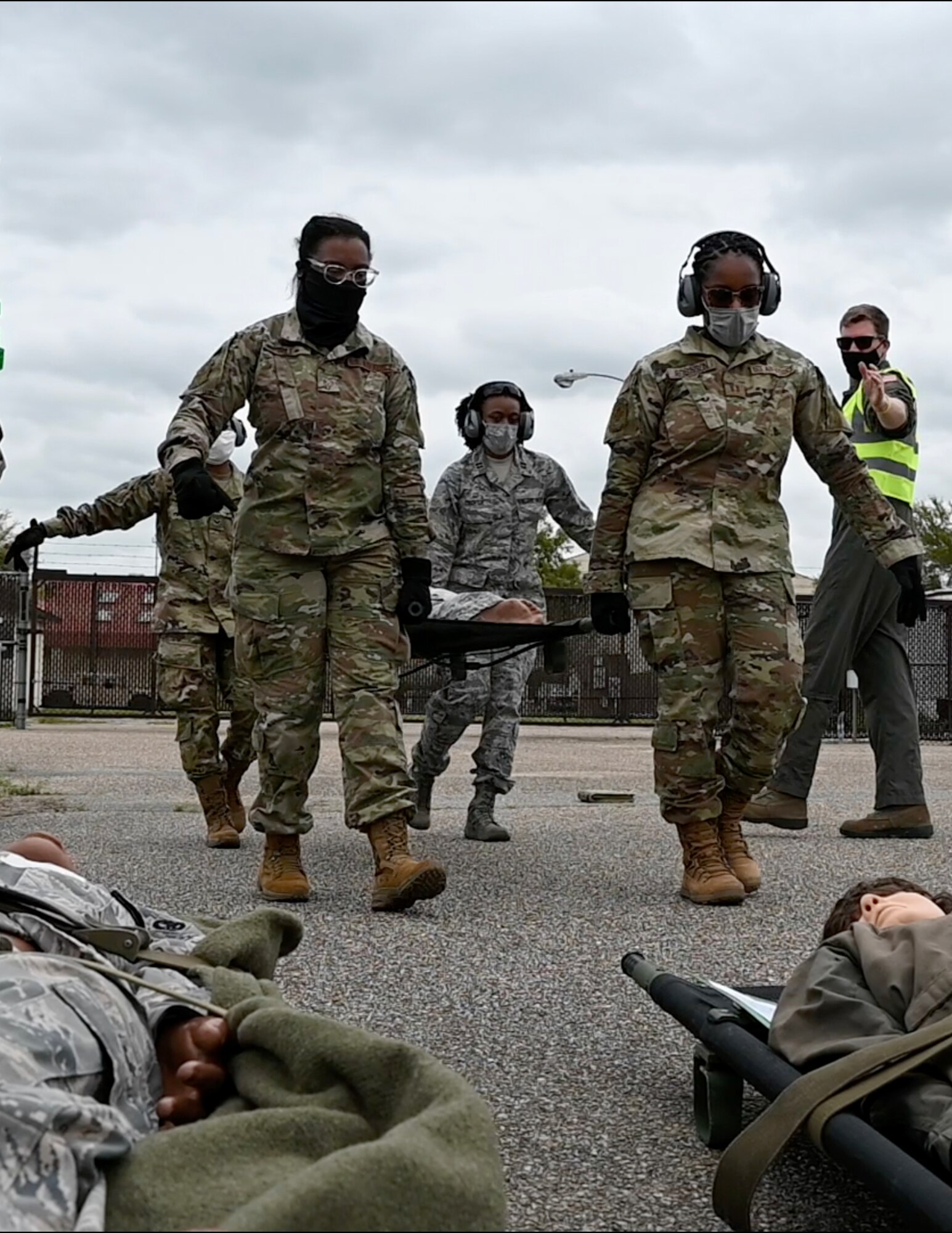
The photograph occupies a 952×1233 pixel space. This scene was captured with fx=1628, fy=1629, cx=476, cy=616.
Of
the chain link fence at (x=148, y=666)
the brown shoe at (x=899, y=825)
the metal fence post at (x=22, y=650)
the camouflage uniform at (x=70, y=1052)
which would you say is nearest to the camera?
the camouflage uniform at (x=70, y=1052)

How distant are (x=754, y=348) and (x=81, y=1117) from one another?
4.40 meters

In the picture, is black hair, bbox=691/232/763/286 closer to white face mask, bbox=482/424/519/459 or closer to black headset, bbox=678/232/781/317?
black headset, bbox=678/232/781/317

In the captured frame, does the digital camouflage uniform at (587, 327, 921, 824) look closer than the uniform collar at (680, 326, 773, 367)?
Yes

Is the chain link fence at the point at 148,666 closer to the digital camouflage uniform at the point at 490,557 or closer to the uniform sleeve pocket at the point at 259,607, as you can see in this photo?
the digital camouflage uniform at the point at 490,557

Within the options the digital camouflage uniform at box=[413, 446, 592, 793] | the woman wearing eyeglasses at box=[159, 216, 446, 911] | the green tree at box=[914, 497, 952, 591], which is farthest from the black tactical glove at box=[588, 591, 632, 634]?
the green tree at box=[914, 497, 952, 591]

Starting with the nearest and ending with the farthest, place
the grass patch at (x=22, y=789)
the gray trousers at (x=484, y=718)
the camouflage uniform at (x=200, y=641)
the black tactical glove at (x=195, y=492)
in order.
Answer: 1. the black tactical glove at (x=195, y=492)
2. the camouflage uniform at (x=200, y=641)
3. the gray trousers at (x=484, y=718)
4. the grass patch at (x=22, y=789)

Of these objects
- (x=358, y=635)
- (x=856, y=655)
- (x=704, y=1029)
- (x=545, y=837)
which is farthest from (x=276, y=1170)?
(x=856, y=655)

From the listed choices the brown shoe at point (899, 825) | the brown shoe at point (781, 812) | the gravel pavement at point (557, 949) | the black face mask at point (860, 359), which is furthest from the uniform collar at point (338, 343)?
the brown shoe at point (899, 825)

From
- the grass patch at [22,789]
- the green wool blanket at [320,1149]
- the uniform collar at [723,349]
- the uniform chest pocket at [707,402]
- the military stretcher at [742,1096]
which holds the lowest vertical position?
the grass patch at [22,789]

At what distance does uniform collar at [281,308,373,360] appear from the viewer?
18.5 ft

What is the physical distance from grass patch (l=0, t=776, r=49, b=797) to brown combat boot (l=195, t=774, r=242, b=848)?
248 cm

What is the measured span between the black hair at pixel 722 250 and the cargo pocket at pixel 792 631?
111 centimetres

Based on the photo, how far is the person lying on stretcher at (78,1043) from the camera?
1.91m

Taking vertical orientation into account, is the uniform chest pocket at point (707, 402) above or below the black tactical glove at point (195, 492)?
above
